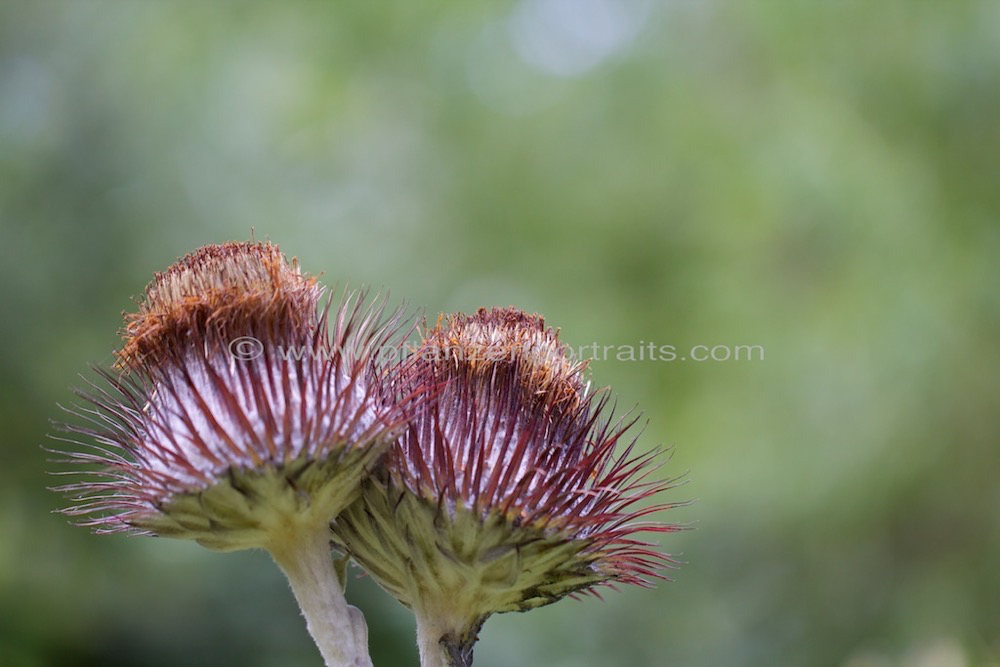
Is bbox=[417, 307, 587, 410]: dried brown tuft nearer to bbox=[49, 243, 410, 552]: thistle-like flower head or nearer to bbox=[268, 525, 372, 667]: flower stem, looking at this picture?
bbox=[49, 243, 410, 552]: thistle-like flower head

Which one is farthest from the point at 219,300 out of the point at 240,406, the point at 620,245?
the point at 620,245

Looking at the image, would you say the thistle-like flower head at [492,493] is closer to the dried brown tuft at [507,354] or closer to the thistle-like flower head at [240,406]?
the dried brown tuft at [507,354]

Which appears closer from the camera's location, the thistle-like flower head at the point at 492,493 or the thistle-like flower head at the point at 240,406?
the thistle-like flower head at the point at 240,406

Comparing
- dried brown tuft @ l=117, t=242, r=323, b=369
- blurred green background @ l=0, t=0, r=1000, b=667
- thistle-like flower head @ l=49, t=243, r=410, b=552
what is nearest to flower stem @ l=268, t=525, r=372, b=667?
thistle-like flower head @ l=49, t=243, r=410, b=552

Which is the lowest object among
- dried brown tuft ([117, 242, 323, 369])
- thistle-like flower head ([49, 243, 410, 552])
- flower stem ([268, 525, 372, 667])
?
flower stem ([268, 525, 372, 667])

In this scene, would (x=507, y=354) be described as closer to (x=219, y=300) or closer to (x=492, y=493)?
(x=492, y=493)

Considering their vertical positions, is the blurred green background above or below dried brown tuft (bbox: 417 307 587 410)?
above

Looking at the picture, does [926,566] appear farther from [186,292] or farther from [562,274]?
[186,292]

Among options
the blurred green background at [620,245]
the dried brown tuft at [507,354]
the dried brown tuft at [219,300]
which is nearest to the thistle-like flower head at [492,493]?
the dried brown tuft at [507,354]
